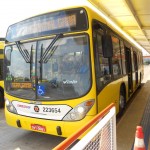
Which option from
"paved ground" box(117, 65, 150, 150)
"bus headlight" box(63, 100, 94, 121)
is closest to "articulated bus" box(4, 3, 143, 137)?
"bus headlight" box(63, 100, 94, 121)

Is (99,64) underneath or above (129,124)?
above

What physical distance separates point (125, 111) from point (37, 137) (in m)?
3.36

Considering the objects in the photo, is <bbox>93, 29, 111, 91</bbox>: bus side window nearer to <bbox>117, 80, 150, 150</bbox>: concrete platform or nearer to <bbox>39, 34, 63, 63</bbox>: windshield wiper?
<bbox>39, 34, 63, 63</bbox>: windshield wiper

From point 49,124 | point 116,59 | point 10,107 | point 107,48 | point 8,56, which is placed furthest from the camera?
point 116,59

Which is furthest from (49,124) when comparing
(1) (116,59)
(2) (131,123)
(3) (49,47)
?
(1) (116,59)

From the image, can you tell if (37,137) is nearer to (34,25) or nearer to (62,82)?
(62,82)

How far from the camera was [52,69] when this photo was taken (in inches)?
183

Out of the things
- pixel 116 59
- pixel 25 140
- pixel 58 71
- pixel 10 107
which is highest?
pixel 116 59

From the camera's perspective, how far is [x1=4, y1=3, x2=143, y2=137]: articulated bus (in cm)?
437

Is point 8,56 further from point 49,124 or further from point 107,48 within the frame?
point 107,48

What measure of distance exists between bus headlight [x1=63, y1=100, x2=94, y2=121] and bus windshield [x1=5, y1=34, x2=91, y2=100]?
0.19 m

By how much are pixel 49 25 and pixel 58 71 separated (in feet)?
3.10

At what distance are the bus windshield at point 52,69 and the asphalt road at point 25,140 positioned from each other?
100 centimetres

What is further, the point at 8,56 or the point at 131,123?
the point at 131,123
